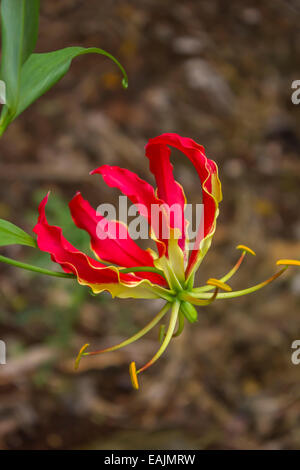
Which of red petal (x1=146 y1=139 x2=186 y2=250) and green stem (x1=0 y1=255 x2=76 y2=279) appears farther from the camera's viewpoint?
red petal (x1=146 y1=139 x2=186 y2=250)

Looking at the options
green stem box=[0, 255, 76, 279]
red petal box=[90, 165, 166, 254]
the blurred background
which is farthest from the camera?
the blurred background

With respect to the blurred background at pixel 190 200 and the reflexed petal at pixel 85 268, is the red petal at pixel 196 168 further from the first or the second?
the blurred background at pixel 190 200

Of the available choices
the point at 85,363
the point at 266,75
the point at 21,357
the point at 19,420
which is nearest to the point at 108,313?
the point at 85,363

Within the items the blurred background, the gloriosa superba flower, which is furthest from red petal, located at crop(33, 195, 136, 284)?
the blurred background

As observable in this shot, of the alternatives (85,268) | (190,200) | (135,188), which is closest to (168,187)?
(135,188)

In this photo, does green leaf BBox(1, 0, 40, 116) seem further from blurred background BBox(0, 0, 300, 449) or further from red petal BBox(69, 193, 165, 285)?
blurred background BBox(0, 0, 300, 449)

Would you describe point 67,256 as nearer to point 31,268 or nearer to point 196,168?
point 31,268

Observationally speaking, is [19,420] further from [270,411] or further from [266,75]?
[266,75]
